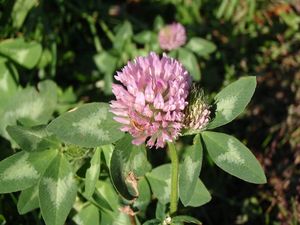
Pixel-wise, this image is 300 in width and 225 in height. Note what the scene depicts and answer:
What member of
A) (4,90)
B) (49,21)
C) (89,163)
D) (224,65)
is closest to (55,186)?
(89,163)

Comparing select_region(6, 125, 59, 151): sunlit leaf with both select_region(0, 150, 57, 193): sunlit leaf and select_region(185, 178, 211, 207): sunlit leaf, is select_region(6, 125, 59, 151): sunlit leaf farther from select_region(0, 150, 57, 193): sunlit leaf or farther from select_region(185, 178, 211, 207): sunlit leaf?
select_region(185, 178, 211, 207): sunlit leaf

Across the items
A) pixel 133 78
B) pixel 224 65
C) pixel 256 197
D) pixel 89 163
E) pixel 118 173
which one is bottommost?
pixel 256 197

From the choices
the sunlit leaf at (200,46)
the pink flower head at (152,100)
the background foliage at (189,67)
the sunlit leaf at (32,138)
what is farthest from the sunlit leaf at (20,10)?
the pink flower head at (152,100)

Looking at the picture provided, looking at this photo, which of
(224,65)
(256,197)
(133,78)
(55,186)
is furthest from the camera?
(224,65)

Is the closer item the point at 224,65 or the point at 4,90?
the point at 4,90

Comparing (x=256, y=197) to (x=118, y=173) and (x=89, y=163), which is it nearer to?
(x=89, y=163)

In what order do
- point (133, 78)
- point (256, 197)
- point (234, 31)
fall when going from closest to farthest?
point (133, 78) → point (256, 197) → point (234, 31)

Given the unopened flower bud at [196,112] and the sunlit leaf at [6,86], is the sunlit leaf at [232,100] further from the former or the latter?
the sunlit leaf at [6,86]

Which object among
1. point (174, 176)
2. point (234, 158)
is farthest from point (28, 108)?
point (234, 158)
